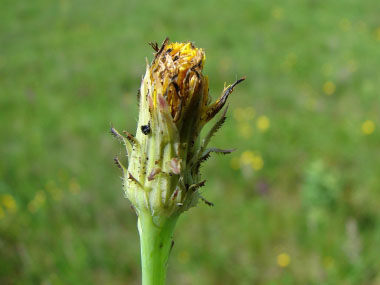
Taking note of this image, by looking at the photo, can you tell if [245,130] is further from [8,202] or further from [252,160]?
[8,202]

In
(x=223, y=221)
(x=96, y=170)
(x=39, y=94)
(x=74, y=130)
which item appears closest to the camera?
(x=223, y=221)

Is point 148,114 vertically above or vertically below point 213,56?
below

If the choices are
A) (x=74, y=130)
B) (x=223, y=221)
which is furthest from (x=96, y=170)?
(x=223, y=221)

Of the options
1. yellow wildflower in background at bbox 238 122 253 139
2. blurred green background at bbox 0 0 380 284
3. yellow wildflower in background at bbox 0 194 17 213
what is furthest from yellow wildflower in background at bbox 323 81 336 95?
yellow wildflower in background at bbox 0 194 17 213

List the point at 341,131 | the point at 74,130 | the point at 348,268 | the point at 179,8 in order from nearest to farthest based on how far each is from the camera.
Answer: the point at 348,268 → the point at 341,131 → the point at 74,130 → the point at 179,8

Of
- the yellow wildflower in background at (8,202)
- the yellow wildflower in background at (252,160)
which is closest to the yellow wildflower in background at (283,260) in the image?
the yellow wildflower in background at (252,160)

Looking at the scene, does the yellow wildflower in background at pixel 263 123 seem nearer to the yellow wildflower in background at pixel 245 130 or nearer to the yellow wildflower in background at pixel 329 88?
the yellow wildflower in background at pixel 245 130

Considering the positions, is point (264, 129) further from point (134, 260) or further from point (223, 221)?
point (134, 260)
